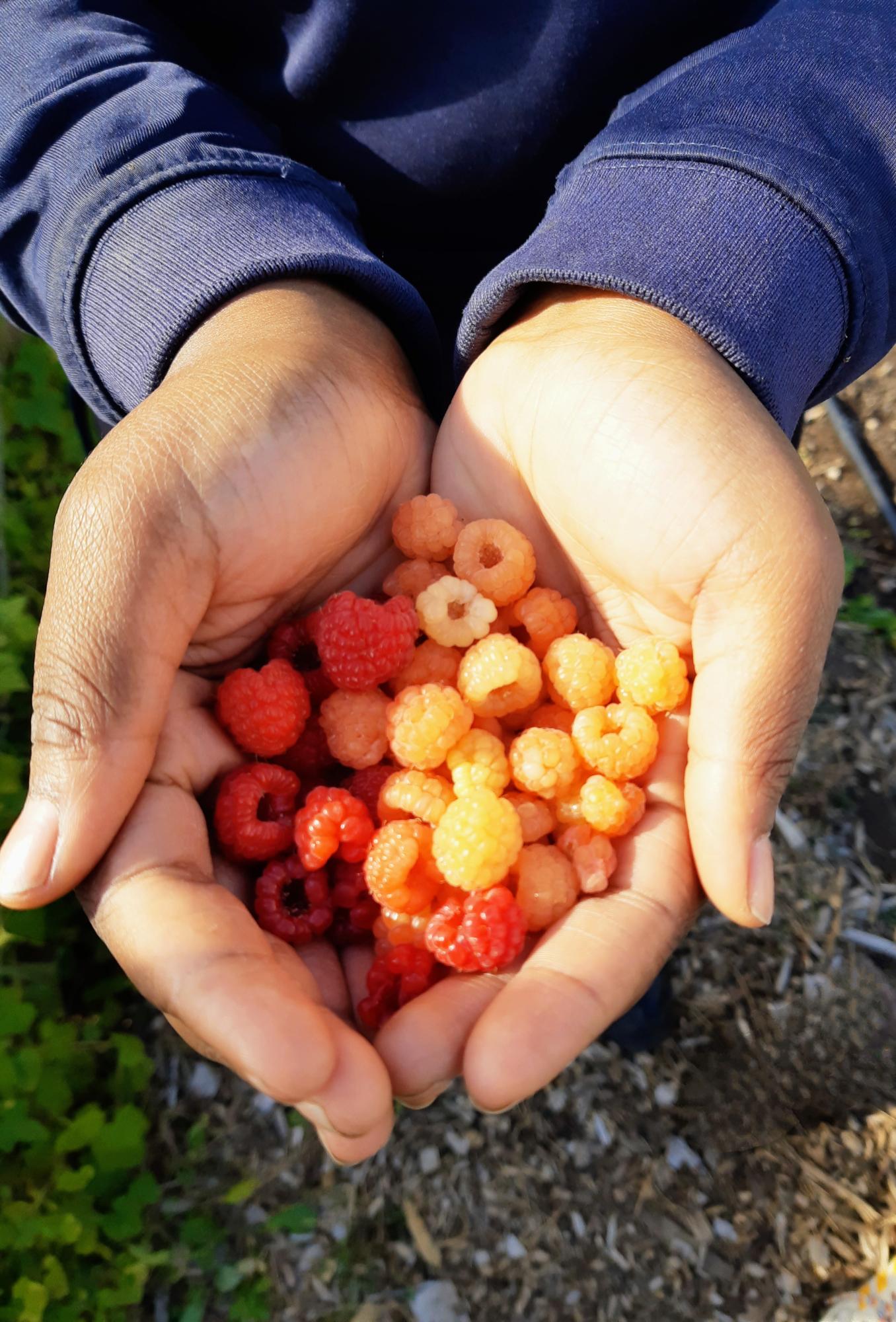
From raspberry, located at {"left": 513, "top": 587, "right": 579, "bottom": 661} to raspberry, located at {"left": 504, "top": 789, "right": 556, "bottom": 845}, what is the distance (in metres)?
0.29

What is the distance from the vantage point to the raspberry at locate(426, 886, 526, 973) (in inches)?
63.7

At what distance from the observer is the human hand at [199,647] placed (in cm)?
145

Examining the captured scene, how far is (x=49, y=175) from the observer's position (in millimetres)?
2064

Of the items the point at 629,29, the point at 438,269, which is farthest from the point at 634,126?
the point at 438,269

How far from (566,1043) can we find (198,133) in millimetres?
1762

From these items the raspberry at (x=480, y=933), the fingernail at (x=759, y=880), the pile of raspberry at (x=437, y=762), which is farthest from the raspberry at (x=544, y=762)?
the fingernail at (x=759, y=880)

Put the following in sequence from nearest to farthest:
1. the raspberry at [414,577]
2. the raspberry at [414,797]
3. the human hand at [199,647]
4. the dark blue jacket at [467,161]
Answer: the human hand at [199,647], the raspberry at [414,797], the dark blue jacket at [467,161], the raspberry at [414,577]

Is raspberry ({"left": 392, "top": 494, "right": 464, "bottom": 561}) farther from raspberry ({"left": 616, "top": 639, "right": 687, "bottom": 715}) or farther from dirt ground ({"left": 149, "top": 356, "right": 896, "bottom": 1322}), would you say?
dirt ground ({"left": 149, "top": 356, "right": 896, "bottom": 1322})

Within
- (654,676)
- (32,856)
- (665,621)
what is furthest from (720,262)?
(32,856)

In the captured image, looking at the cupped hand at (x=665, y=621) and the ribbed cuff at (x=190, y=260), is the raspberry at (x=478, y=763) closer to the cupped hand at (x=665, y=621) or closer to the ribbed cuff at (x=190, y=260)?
the cupped hand at (x=665, y=621)

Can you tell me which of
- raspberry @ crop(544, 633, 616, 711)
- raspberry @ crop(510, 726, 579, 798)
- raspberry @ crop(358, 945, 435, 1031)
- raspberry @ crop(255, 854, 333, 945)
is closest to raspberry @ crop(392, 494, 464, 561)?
raspberry @ crop(544, 633, 616, 711)

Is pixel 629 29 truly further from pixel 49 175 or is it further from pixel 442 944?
pixel 442 944

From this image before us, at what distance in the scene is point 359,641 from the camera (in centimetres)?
183

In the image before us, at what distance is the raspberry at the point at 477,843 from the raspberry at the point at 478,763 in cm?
7
